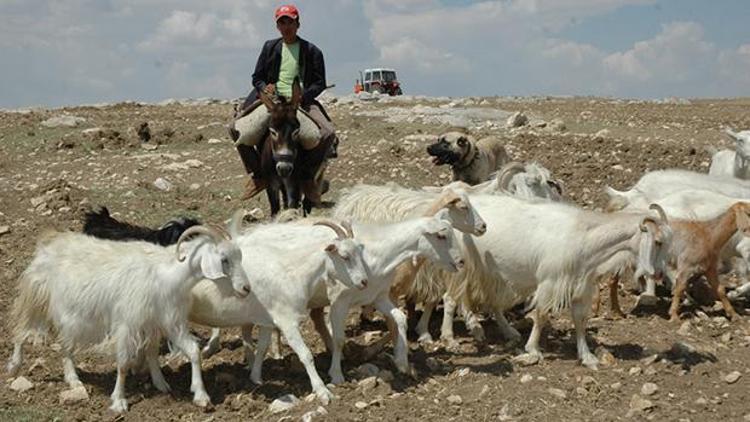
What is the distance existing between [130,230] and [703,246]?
531 cm

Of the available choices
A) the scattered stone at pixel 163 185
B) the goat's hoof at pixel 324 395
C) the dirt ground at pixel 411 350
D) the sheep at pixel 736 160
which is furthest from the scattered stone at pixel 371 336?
the scattered stone at pixel 163 185

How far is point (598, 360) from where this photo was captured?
7.22 metres

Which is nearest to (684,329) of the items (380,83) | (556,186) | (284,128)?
(556,186)

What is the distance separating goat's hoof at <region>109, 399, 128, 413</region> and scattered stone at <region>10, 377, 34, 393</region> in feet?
2.65

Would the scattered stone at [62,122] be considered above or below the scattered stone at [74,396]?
above

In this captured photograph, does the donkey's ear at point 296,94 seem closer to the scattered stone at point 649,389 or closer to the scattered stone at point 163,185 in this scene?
the scattered stone at point 163,185

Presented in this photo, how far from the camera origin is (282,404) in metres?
6.21

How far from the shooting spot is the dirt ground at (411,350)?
6.29m

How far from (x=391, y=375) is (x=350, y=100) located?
2614cm

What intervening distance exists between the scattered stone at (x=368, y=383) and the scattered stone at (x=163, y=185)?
8.03 meters

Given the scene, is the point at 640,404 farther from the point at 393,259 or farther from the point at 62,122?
the point at 62,122

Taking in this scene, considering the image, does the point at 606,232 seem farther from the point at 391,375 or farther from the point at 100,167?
the point at 100,167

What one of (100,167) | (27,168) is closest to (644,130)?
(100,167)

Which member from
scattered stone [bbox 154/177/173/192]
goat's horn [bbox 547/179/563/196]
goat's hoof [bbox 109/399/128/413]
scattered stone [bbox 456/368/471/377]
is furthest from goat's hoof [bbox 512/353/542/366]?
scattered stone [bbox 154/177/173/192]
